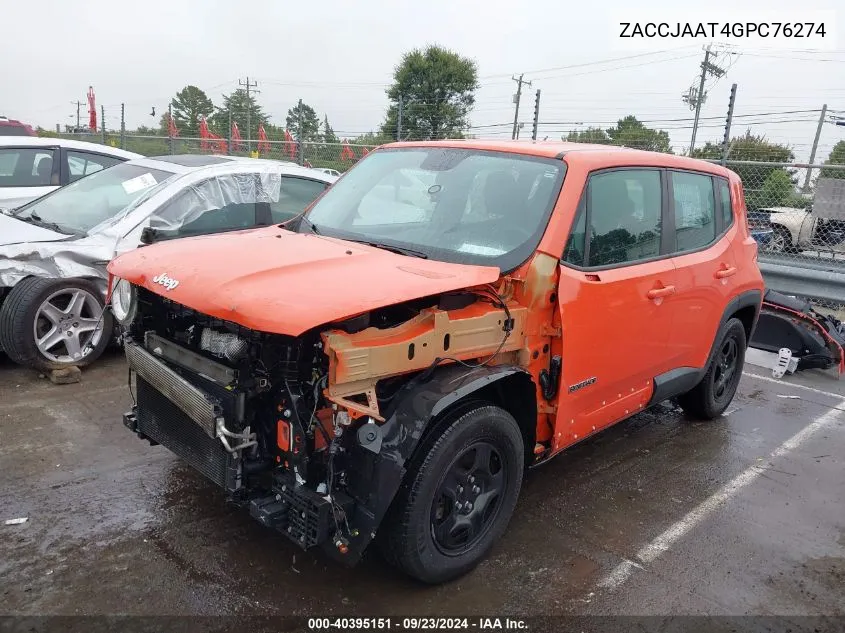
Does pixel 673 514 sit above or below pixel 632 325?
below

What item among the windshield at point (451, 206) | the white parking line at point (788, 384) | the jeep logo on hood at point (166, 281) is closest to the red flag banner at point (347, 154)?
the white parking line at point (788, 384)

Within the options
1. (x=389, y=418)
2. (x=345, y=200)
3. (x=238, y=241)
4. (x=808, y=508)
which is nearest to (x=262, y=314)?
(x=389, y=418)

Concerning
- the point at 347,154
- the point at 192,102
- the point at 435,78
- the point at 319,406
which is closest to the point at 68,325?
the point at 319,406

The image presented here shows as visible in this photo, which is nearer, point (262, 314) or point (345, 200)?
point (262, 314)

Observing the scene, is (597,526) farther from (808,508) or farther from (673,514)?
(808,508)

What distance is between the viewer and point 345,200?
13.5 ft

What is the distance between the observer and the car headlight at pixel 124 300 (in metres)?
3.29

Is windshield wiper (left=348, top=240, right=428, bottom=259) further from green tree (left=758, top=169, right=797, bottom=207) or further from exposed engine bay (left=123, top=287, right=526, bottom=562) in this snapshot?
green tree (left=758, top=169, right=797, bottom=207)

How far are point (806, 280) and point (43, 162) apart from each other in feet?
29.0

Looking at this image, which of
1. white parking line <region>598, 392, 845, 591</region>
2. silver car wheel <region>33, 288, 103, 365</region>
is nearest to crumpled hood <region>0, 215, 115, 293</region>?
silver car wheel <region>33, 288, 103, 365</region>

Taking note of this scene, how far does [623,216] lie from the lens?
3.77 meters

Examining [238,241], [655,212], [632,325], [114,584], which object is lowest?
[114,584]

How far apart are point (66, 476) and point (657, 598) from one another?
3.18m

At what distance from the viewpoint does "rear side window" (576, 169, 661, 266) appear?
356 centimetres
